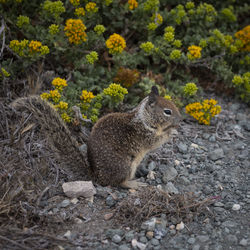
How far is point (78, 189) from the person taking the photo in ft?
13.7

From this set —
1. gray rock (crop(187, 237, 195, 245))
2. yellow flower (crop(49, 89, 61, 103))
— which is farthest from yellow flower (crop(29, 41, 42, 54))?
gray rock (crop(187, 237, 195, 245))

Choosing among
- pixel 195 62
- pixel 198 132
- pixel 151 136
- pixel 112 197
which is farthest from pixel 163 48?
pixel 112 197

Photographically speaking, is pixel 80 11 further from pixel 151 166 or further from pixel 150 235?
pixel 150 235

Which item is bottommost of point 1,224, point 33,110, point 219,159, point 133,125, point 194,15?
point 219,159

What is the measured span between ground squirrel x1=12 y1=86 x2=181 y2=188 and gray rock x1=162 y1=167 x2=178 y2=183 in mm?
362

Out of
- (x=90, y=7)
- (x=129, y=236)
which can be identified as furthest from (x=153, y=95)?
(x=90, y=7)

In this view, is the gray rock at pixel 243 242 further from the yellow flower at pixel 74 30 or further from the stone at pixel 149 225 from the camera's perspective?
the yellow flower at pixel 74 30

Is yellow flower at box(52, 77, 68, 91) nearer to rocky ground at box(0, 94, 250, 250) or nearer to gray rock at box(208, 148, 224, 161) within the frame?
rocky ground at box(0, 94, 250, 250)

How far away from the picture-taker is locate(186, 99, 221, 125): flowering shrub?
5832 millimetres

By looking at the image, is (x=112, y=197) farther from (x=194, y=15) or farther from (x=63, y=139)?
(x=194, y=15)

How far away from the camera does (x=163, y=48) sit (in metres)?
6.10

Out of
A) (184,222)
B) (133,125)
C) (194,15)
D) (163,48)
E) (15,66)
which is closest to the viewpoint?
(184,222)

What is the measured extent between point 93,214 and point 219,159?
2.21 meters

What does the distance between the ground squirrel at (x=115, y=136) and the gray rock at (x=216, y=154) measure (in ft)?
2.70
